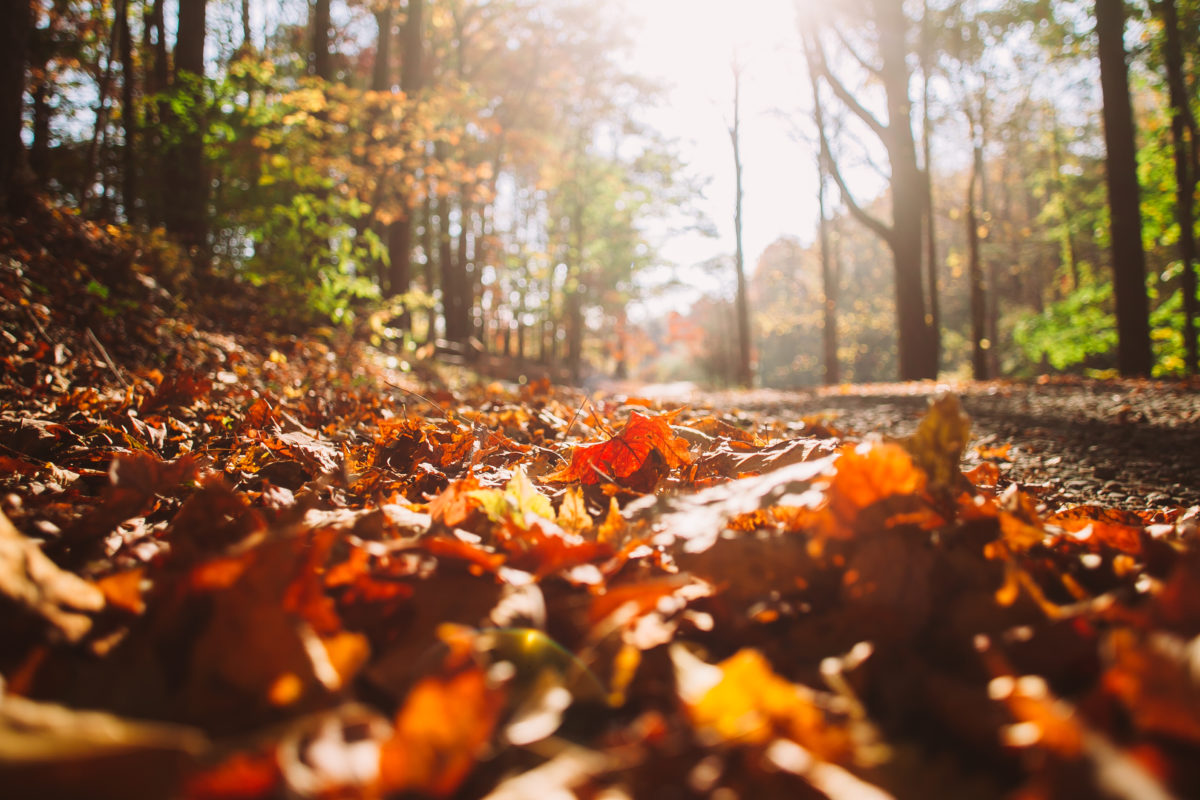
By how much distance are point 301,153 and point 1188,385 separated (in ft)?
27.1

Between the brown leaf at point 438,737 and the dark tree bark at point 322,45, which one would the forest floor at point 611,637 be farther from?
the dark tree bark at point 322,45

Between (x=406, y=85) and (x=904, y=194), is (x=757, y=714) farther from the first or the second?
(x=904, y=194)

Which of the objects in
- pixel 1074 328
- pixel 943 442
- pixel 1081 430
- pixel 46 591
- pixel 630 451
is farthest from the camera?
pixel 1074 328

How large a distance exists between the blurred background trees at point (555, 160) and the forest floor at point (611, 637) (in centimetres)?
484

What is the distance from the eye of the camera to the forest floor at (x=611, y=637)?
0.50m

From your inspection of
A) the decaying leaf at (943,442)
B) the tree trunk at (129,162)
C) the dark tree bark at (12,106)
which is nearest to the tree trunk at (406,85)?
the tree trunk at (129,162)

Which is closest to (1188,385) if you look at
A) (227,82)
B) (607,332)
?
(227,82)

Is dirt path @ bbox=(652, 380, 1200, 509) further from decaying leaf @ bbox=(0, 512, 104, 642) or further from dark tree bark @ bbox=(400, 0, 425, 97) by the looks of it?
dark tree bark @ bbox=(400, 0, 425, 97)

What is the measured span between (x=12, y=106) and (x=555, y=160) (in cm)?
1261

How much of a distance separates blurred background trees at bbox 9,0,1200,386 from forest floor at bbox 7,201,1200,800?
4840 mm

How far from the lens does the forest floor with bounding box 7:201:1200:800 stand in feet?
1.64

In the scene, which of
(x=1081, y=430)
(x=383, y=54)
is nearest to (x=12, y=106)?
(x=383, y=54)

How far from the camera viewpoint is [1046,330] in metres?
18.5

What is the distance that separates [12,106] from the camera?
4207 millimetres
